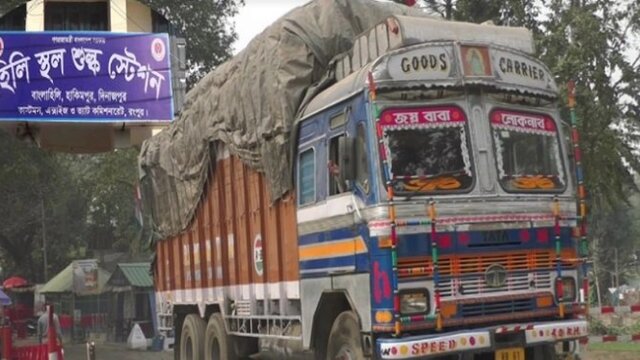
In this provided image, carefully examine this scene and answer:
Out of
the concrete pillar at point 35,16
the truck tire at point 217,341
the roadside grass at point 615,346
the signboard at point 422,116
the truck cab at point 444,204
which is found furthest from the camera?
the concrete pillar at point 35,16

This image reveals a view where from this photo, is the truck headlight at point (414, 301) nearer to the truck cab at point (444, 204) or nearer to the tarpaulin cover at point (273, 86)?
the truck cab at point (444, 204)

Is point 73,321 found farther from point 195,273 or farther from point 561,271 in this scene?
point 561,271

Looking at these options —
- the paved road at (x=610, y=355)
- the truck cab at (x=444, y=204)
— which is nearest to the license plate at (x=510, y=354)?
the truck cab at (x=444, y=204)

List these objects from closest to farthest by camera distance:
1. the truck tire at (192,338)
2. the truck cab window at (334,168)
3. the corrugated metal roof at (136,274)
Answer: the truck cab window at (334,168), the truck tire at (192,338), the corrugated metal roof at (136,274)

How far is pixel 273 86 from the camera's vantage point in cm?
912

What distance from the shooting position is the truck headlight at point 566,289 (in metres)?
7.66

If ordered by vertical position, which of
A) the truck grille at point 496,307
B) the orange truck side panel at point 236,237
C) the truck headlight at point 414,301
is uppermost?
the orange truck side panel at point 236,237

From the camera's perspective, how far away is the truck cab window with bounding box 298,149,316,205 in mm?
8309

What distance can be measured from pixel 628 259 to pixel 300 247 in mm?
60919

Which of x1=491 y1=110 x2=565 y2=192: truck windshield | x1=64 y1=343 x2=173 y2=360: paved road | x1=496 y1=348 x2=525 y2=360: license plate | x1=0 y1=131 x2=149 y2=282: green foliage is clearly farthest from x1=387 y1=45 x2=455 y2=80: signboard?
x1=0 y1=131 x2=149 y2=282: green foliage

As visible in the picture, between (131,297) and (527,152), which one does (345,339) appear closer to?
(527,152)

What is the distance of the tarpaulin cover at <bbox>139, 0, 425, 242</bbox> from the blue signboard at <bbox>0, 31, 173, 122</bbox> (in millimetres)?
3360

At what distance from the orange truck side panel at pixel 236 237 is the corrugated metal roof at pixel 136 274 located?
810 inches

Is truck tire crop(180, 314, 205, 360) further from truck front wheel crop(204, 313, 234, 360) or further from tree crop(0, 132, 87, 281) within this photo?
tree crop(0, 132, 87, 281)
